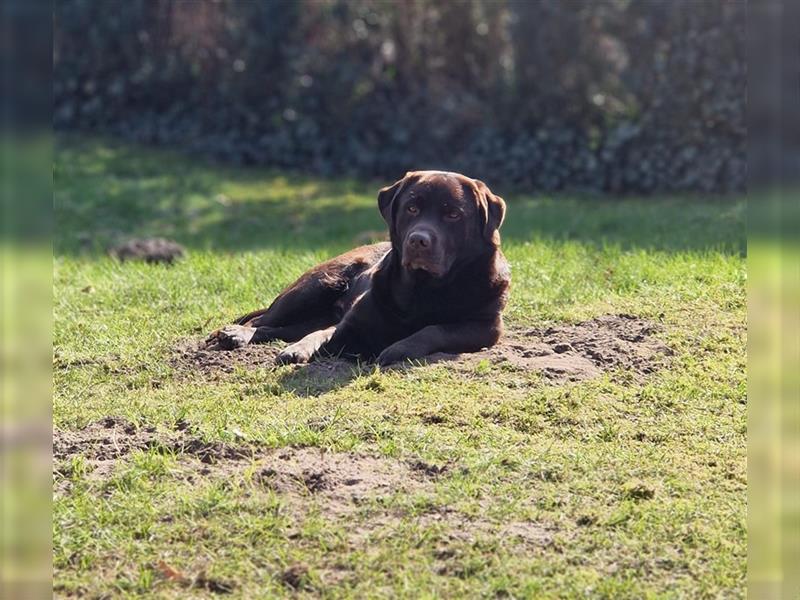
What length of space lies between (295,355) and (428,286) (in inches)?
35.6

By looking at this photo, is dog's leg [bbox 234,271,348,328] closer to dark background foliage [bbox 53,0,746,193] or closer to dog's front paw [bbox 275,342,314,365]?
dog's front paw [bbox 275,342,314,365]

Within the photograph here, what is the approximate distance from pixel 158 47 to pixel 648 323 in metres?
11.1

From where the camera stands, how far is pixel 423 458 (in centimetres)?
475

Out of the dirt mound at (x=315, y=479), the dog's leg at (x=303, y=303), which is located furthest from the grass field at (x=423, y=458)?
the dog's leg at (x=303, y=303)

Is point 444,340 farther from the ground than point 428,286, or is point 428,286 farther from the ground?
point 428,286

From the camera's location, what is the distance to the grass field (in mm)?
3826

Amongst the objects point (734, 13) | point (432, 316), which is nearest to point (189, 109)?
point (734, 13)

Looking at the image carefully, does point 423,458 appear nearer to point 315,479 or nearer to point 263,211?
point 315,479

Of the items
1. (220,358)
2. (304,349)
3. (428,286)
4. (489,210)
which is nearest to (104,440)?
(220,358)

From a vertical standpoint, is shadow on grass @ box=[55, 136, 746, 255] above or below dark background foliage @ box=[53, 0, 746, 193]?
below

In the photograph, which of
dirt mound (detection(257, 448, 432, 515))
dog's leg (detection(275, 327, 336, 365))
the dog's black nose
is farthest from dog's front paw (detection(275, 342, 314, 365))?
dirt mound (detection(257, 448, 432, 515))

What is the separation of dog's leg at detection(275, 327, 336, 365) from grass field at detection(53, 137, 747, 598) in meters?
0.10
